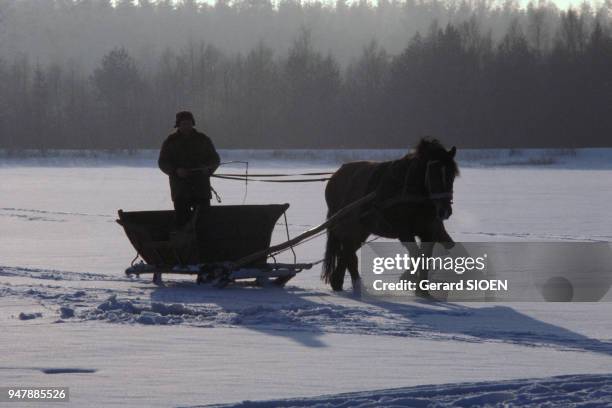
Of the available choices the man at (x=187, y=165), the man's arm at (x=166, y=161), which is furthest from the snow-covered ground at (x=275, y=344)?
the man's arm at (x=166, y=161)

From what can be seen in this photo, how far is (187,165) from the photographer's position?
10539 millimetres

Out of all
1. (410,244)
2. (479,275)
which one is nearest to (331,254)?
(410,244)

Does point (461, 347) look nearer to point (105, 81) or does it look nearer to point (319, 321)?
point (319, 321)

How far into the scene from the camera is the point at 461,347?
679 centimetres

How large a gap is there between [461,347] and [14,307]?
354cm

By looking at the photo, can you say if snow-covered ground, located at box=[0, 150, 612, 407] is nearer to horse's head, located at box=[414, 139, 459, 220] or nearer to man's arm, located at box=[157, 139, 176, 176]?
horse's head, located at box=[414, 139, 459, 220]

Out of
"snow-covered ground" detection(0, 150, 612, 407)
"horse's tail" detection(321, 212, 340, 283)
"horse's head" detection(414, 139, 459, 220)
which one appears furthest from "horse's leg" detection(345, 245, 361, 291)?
"horse's head" detection(414, 139, 459, 220)

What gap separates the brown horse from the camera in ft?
29.9

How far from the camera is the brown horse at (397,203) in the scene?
9.12 metres

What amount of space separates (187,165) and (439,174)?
2663 mm

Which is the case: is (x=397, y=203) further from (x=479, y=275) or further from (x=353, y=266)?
(x=479, y=275)

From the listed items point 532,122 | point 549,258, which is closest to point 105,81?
point 532,122

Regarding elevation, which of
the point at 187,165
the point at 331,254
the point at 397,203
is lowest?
the point at 331,254

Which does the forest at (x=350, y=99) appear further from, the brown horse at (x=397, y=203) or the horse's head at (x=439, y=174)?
the horse's head at (x=439, y=174)
